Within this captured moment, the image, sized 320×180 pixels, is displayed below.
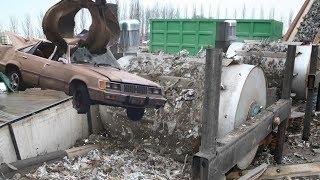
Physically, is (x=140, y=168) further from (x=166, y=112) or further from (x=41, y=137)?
(x=41, y=137)

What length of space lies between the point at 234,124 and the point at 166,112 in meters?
0.95

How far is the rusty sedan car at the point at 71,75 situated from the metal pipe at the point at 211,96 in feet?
2.68

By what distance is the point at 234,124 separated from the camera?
15.0 feet

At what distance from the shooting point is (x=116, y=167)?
16.5 ft

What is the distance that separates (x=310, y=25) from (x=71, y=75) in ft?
35.3

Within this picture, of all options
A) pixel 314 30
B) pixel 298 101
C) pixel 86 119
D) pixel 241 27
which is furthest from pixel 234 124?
pixel 241 27

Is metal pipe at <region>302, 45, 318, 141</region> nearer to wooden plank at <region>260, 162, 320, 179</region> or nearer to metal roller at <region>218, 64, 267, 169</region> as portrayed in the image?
wooden plank at <region>260, 162, 320, 179</region>

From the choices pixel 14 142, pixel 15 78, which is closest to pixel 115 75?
pixel 15 78

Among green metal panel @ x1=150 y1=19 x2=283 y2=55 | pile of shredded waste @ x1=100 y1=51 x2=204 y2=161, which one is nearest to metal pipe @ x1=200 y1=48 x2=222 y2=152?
pile of shredded waste @ x1=100 y1=51 x2=204 y2=161

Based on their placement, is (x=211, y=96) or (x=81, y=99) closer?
(x=81, y=99)

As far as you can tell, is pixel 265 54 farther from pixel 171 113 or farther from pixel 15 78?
pixel 15 78

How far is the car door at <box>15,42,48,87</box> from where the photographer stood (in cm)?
176

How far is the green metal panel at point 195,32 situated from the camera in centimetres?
1195

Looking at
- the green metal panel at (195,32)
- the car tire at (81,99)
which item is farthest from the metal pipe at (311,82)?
the car tire at (81,99)
